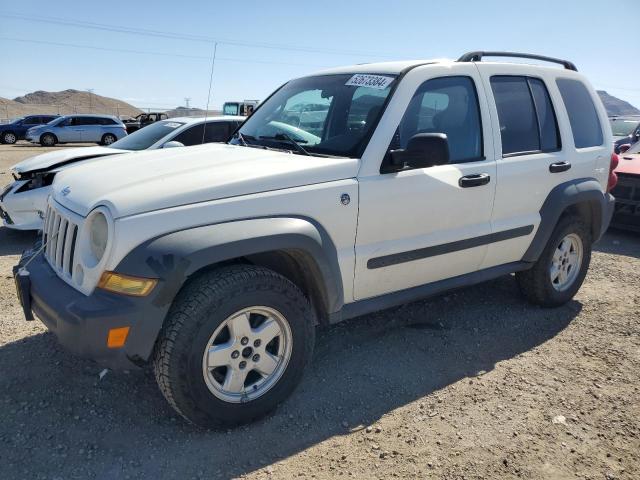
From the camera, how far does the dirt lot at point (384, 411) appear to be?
266cm

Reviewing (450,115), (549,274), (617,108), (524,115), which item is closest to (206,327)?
(450,115)

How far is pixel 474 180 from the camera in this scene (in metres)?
3.54

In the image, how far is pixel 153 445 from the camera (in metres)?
2.76

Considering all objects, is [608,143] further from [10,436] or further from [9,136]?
[9,136]

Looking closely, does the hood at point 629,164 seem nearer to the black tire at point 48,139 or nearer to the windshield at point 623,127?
the windshield at point 623,127

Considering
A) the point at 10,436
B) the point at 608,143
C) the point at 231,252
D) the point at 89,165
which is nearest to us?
the point at 231,252

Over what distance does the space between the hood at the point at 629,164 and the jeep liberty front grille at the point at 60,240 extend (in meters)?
7.08

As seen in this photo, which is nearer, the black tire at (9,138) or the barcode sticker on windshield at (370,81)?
the barcode sticker on windshield at (370,81)

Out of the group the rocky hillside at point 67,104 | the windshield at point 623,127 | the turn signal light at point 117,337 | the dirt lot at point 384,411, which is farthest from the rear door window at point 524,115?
the rocky hillside at point 67,104

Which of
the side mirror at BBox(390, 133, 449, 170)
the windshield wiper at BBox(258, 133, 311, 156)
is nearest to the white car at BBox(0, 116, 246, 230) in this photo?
the windshield wiper at BBox(258, 133, 311, 156)

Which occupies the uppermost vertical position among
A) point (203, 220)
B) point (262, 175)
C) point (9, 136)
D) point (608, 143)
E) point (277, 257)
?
point (608, 143)

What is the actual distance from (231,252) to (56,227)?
44.2 inches

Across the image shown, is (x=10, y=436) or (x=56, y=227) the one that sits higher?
(x=56, y=227)

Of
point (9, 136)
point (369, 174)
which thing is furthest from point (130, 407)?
point (9, 136)
